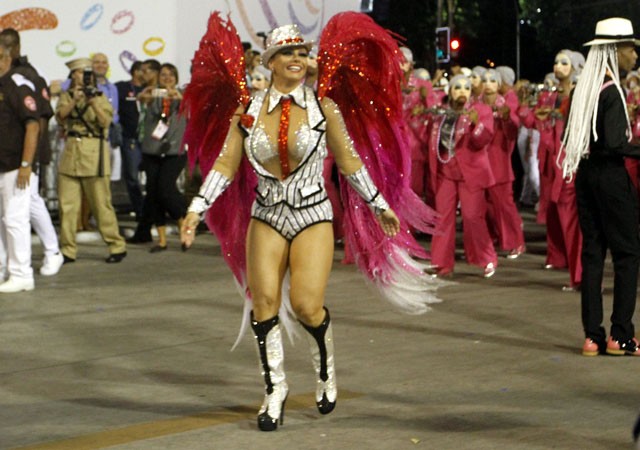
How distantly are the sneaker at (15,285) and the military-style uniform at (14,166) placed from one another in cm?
3

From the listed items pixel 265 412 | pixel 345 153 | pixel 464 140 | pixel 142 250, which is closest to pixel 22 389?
pixel 265 412

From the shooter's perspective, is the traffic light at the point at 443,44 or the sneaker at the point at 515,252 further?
the traffic light at the point at 443,44

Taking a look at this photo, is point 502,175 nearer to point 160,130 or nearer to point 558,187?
point 558,187

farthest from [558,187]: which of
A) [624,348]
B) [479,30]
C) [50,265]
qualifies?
[479,30]

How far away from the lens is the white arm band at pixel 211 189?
6.78m

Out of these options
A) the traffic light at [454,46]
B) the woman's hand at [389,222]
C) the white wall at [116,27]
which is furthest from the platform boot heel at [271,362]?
the traffic light at [454,46]

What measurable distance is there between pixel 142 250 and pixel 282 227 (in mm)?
8133

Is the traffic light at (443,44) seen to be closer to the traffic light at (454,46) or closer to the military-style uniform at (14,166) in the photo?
the traffic light at (454,46)

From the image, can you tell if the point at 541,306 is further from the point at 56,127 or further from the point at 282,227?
the point at 56,127

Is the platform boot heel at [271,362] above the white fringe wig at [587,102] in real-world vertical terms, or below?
below

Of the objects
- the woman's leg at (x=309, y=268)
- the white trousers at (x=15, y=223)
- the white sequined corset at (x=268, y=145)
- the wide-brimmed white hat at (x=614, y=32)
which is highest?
the wide-brimmed white hat at (x=614, y=32)

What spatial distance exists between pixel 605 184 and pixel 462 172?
394cm

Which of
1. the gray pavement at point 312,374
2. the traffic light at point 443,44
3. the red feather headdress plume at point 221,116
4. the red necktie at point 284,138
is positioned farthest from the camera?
the traffic light at point 443,44

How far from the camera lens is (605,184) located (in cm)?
848
